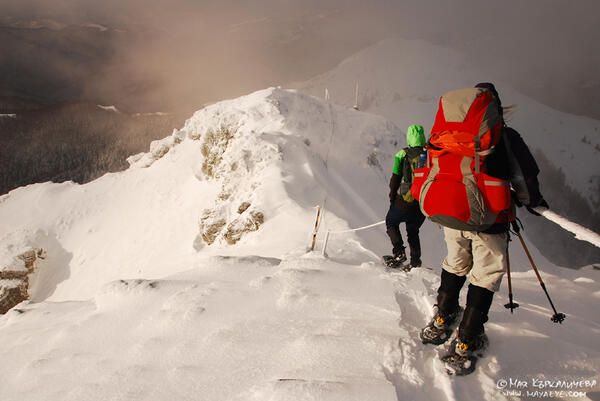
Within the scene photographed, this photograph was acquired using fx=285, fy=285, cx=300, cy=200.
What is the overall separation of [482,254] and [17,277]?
36393mm

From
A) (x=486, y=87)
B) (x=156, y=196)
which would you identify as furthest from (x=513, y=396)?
(x=156, y=196)

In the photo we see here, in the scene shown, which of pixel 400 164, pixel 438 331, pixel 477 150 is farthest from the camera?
pixel 400 164

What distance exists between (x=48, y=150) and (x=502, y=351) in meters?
180

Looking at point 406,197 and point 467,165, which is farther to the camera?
point 406,197

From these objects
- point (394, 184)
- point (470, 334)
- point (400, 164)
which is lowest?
point (470, 334)

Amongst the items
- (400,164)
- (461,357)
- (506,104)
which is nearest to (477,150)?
(461,357)

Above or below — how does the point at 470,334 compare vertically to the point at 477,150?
below

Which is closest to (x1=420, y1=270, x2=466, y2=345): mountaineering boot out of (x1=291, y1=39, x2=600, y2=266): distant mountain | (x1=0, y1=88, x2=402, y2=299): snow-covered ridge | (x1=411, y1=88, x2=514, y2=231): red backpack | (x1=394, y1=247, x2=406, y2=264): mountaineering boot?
(x1=411, y1=88, x2=514, y2=231): red backpack

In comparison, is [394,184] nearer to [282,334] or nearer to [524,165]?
[524,165]

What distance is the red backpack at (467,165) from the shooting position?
212 cm

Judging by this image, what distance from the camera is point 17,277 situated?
2581cm

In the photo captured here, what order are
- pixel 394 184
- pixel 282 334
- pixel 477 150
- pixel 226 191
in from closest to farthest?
pixel 477 150
pixel 282 334
pixel 394 184
pixel 226 191

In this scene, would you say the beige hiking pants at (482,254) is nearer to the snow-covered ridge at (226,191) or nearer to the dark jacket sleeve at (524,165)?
the dark jacket sleeve at (524,165)

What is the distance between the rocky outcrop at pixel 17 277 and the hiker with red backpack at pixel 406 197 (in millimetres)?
33007
